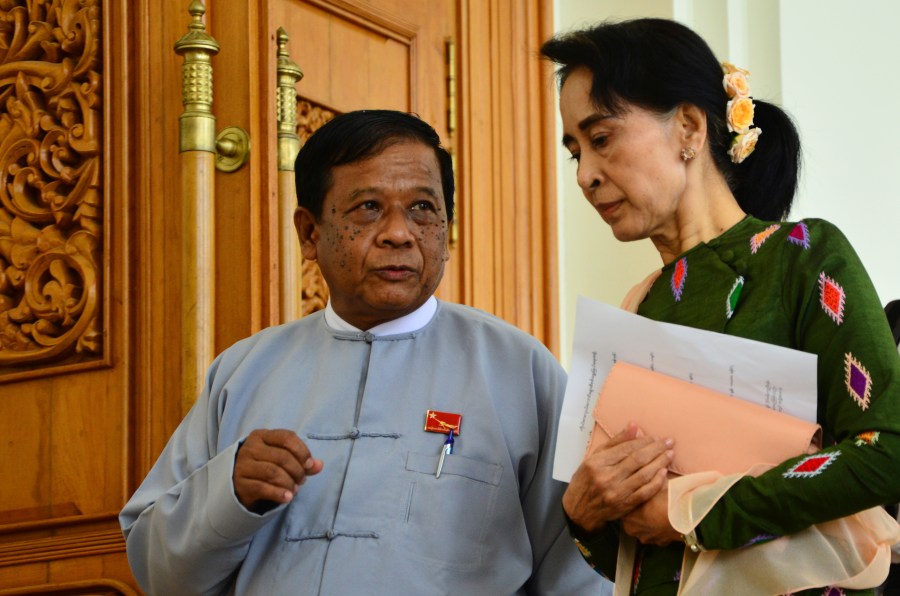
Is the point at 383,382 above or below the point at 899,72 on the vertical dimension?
below

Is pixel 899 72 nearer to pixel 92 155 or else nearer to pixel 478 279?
pixel 478 279

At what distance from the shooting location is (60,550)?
10.7 ft

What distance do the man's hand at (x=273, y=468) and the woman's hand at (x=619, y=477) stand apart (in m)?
0.46

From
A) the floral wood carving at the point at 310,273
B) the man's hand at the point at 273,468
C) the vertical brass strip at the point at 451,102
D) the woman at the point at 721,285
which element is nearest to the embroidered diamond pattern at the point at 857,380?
the woman at the point at 721,285

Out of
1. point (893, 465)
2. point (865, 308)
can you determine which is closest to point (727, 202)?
point (865, 308)

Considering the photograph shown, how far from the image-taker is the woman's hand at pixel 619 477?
1.76 metres

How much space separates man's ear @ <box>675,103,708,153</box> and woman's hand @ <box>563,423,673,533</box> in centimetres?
44

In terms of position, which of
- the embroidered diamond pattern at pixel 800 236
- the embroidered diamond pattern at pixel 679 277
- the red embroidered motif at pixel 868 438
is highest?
the embroidered diamond pattern at pixel 800 236

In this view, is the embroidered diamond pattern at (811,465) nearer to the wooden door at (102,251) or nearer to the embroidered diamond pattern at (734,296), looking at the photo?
the embroidered diamond pattern at (734,296)

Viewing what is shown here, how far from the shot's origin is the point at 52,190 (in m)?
3.42

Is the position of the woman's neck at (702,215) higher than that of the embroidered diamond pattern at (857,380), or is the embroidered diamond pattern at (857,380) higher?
the woman's neck at (702,215)

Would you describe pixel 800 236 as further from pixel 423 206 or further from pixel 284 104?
pixel 284 104

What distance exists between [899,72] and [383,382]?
3357mm

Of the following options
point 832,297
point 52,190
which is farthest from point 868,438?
point 52,190
